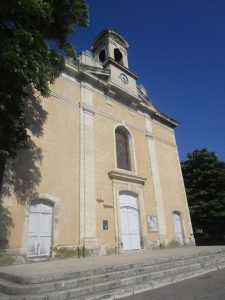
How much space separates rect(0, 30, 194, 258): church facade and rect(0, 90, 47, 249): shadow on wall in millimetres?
167

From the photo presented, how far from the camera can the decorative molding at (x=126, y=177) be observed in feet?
39.2

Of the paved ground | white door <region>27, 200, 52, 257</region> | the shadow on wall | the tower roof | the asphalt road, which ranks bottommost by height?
the asphalt road

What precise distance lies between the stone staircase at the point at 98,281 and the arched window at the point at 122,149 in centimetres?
690

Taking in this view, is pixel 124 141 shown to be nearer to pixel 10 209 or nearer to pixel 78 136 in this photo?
pixel 78 136

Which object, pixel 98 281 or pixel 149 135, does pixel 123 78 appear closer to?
pixel 149 135

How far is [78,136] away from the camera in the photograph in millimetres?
11672

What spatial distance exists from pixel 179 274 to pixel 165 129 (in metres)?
12.4

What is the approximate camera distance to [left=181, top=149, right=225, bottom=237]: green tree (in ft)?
58.4

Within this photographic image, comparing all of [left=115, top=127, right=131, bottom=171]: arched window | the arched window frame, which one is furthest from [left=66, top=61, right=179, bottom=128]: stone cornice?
[left=115, top=127, right=131, bottom=171]: arched window

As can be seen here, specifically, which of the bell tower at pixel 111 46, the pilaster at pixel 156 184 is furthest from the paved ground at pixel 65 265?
the bell tower at pixel 111 46

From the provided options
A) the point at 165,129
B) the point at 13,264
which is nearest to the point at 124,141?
the point at 165,129

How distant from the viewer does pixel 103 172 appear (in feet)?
→ 38.5

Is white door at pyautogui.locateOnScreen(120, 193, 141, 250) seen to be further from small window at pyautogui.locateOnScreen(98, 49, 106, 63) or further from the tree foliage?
small window at pyautogui.locateOnScreen(98, 49, 106, 63)

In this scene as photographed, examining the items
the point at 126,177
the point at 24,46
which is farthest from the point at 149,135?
the point at 24,46
